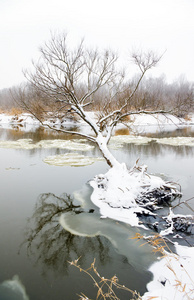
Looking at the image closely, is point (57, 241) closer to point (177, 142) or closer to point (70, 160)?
point (70, 160)

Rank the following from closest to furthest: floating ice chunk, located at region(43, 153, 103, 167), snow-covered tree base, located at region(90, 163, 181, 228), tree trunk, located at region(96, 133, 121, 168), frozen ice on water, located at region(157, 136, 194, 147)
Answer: snow-covered tree base, located at region(90, 163, 181, 228)
tree trunk, located at region(96, 133, 121, 168)
floating ice chunk, located at region(43, 153, 103, 167)
frozen ice on water, located at region(157, 136, 194, 147)

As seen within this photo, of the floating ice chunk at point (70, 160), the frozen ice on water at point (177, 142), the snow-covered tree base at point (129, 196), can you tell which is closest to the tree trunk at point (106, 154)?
the snow-covered tree base at point (129, 196)

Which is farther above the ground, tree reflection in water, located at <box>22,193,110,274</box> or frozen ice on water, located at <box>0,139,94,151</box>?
frozen ice on water, located at <box>0,139,94,151</box>

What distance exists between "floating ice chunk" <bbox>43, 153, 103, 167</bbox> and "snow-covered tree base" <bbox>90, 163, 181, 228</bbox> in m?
3.41

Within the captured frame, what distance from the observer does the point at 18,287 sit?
2945 millimetres

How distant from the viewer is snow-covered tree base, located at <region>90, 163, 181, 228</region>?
4.98 m

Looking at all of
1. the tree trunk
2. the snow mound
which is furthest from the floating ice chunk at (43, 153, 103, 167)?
the snow mound

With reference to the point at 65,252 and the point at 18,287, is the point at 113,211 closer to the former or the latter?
the point at 65,252

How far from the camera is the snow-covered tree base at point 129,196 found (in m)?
4.98

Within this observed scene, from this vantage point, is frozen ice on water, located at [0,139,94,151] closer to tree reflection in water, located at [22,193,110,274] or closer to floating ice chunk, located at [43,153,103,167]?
floating ice chunk, located at [43,153,103,167]

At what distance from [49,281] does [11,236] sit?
1.52m

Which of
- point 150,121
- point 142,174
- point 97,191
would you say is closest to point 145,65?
point 142,174

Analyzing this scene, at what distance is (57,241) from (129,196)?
226 cm

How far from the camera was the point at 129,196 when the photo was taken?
208 inches
